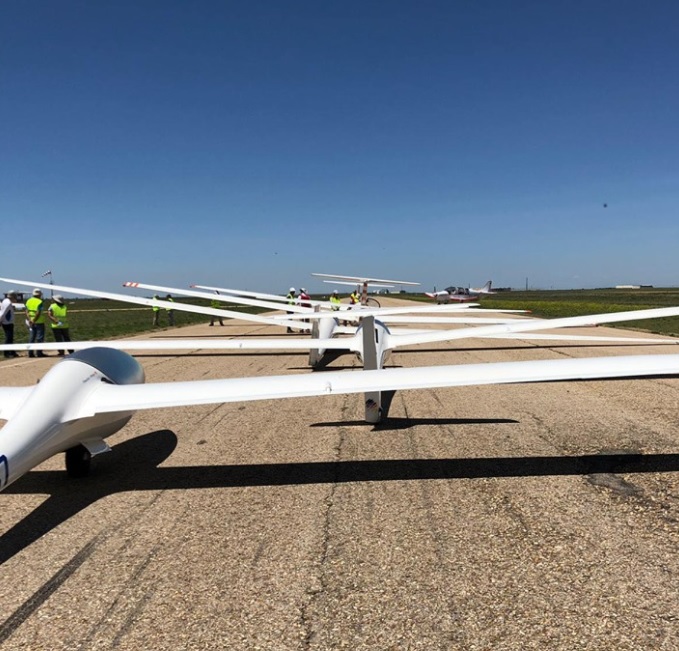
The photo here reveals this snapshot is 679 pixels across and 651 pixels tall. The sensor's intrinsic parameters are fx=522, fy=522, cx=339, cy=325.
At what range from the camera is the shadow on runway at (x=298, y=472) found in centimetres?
578

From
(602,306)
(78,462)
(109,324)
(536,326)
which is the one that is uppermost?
(536,326)

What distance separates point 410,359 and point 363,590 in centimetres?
1240

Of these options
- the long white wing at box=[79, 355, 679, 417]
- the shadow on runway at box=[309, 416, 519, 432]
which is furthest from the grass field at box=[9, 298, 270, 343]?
the long white wing at box=[79, 355, 679, 417]

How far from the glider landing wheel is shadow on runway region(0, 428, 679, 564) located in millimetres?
93

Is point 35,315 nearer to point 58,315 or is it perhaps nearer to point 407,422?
point 58,315

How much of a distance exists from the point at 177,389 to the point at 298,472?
172cm

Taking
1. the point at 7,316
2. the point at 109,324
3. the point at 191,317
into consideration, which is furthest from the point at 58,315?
the point at 191,317

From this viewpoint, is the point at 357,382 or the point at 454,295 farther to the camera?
the point at 454,295

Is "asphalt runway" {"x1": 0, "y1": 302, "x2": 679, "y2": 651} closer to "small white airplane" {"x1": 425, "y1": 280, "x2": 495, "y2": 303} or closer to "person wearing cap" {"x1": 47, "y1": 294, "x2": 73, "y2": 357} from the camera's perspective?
"person wearing cap" {"x1": 47, "y1": 294, "x2": 73, "y2": 357}

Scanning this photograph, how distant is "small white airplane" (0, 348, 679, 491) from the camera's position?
5066 mm

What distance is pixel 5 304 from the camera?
58.4 ft

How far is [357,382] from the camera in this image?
539 cm

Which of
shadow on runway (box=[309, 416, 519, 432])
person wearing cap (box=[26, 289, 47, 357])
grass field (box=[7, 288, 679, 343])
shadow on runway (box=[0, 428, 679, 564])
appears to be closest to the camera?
shadow on runway (box=[0, 428, 679, 564])

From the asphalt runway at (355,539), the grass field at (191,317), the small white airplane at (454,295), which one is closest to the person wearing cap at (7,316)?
the grass field at (191,317)
